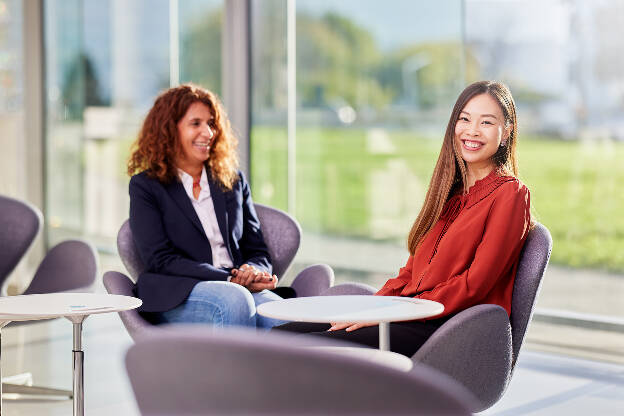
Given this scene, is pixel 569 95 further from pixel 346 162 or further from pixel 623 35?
pixel 346 162

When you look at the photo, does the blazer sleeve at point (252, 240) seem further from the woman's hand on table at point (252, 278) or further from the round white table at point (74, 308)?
the round white table at point (74, 308)

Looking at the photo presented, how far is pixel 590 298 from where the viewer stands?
16.9ft

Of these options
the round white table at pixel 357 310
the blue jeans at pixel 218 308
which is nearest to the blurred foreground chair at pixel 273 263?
the blue jeans at pixel 218 308

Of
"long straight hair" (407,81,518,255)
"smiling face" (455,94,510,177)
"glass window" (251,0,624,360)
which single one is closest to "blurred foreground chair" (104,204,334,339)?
"long straight hair" (407,81,518,255)

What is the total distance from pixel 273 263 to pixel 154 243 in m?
0.65

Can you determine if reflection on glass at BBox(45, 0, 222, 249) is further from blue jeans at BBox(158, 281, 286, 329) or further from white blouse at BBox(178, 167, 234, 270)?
blue jeans at BBox(158, 281, 286, 329)

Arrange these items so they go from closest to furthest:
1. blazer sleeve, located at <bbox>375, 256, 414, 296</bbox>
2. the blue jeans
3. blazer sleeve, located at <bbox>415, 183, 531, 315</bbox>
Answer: blazer sleeve, located at <bbox>415, 183, 531, 315</bbox> → blazer sleeve, located at <bbox>375, 256, 414, 296</bbox> → the blue jeans

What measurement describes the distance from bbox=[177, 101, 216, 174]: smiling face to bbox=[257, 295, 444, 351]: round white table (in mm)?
1193

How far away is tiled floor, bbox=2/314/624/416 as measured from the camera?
13.0 feet

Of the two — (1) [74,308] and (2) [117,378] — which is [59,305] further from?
(2) [117,378]

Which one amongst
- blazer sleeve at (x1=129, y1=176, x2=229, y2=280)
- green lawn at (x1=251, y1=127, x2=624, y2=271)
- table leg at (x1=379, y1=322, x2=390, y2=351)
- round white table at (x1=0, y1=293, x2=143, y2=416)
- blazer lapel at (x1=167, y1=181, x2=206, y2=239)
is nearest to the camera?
table leg at (x1=379, y1=322, x2=390, y2=351)

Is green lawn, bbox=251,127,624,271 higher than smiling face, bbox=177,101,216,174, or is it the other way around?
smiling face, bbox=177,101,216,174

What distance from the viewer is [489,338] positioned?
276 centimetres

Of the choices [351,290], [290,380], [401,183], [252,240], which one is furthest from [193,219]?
[290,380]
